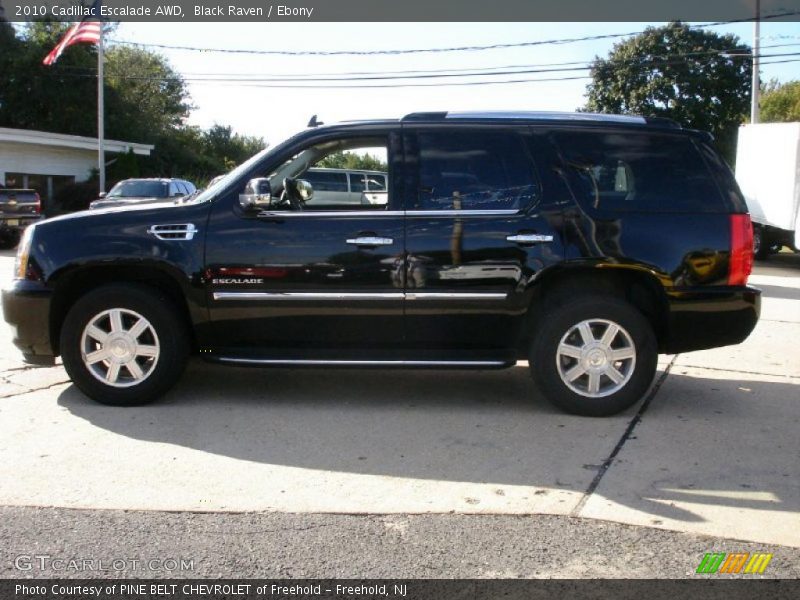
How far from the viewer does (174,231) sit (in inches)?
220

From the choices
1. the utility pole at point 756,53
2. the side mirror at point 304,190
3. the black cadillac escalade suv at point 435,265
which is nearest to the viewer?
the black cadillac escalade suv at point 435,265

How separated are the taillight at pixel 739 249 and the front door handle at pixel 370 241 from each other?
2.22 m

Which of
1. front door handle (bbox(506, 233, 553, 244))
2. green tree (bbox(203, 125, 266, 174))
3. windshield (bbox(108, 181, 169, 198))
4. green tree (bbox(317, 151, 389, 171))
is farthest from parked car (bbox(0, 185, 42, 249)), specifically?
green tree (bbox(203, 125, 266, 174))

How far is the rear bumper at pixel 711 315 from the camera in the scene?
5.61 meters

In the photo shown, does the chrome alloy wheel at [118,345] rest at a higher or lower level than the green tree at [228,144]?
lower

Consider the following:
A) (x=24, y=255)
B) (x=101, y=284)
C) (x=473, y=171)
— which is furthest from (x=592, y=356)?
(x=24, y=255)

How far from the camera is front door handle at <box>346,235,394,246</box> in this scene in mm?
5559

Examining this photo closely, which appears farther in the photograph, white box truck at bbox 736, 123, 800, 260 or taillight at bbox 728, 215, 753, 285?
white box truck at bbox 736, 123, 800, 260

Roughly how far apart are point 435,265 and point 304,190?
1.04m

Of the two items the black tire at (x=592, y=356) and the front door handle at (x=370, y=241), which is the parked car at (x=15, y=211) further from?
the black tire at (x=592, y=356)

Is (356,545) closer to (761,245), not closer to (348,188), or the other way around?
(348,188)

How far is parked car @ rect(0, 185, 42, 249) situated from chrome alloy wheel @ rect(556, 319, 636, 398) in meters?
19.0

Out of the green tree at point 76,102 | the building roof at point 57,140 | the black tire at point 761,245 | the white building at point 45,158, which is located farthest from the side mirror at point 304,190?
the green tree at point 76,102

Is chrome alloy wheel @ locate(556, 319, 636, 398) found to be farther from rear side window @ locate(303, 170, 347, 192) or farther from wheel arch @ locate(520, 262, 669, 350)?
rear side window @ locate(303, 170, 347, 192)
